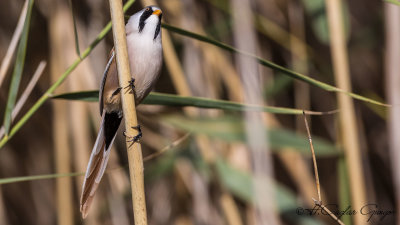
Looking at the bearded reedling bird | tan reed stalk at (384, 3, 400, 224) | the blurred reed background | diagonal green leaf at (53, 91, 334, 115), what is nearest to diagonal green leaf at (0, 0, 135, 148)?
diagonal green leaf at (53, 91, 334, 115)

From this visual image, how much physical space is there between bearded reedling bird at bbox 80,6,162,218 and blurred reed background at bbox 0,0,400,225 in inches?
8.1

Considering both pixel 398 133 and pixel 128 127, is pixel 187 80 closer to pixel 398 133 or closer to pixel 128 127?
pixel 398 133

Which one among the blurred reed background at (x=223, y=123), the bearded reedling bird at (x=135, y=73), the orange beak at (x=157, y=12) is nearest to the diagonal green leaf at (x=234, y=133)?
the blurred reed background at (x=223, y=123)

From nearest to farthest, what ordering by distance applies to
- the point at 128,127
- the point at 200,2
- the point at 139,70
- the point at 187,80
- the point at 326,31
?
the point at 128,127, the point at 139,70, the point at 326,31, the point at 187,80, the point at 200,2

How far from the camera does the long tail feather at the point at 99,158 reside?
1157 millimetres

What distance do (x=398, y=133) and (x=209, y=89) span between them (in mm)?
646

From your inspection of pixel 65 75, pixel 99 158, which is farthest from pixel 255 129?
pixel 65 75

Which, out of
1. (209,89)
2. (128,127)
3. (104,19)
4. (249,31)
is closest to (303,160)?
(209,89)

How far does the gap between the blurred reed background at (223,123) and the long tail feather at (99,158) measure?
196mm

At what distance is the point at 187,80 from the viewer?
5.93ft

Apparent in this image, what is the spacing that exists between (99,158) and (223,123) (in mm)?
581

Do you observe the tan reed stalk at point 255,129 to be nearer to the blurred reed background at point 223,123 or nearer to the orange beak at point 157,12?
the blurred reed background at point 223,123

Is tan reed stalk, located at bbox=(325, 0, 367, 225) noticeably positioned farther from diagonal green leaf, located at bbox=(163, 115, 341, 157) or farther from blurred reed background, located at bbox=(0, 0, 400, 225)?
diagonal green leaf, located at bbox=(163, 115, 341, 157)

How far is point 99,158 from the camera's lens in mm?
1274
